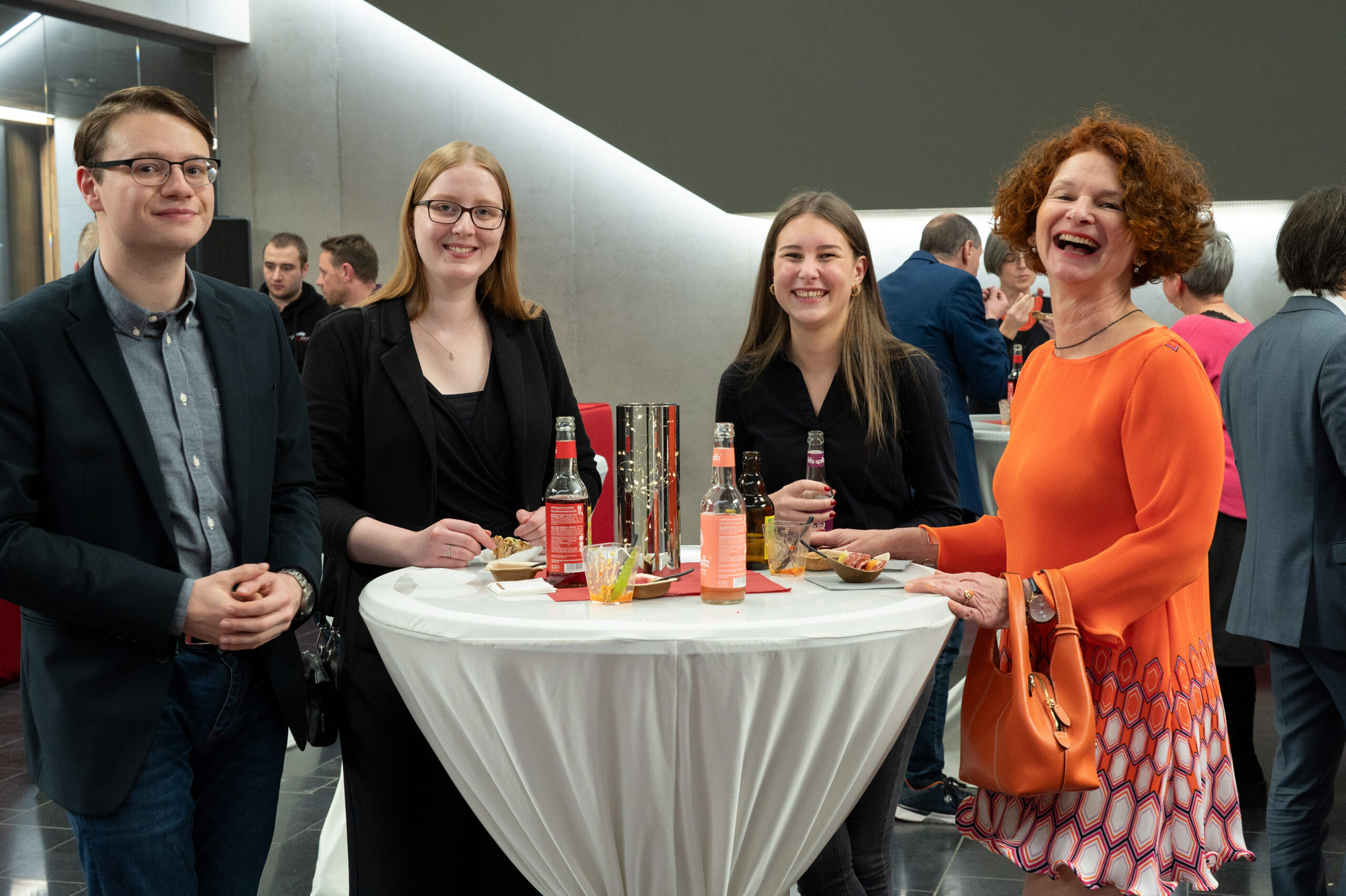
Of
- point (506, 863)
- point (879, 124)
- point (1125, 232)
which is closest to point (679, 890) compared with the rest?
point (506, 863)

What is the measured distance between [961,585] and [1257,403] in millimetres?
1376

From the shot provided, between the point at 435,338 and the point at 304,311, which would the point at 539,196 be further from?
the point at 435,338

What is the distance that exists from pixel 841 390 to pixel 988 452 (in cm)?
233

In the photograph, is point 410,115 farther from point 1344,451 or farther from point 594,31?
point 1344,451

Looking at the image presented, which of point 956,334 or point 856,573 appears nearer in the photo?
point 856,573

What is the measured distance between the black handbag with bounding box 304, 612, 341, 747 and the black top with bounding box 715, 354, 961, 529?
3.06ft

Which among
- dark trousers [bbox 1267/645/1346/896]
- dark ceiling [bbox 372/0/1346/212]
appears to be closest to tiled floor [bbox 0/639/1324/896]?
dark trousers [bbox 1267/645/1346/896]

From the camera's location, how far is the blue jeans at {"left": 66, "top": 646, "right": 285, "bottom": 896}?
1595 mm

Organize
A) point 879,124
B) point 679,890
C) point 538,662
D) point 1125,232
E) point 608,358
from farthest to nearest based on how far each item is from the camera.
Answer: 1. point 608,358
2. point 879,124
3. point 1125,232
4. point 679,890
5. point 538,662

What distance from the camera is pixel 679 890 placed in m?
1.56

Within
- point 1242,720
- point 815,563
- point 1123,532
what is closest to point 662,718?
point 815,563

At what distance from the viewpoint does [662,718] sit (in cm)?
143

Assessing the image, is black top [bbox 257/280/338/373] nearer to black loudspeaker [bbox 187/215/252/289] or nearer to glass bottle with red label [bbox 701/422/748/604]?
black loudspeaker [bbox 187/215/252/289]

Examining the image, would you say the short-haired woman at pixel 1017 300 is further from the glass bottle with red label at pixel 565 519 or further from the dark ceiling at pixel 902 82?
the glass bottle with red label at pixel 565 519
